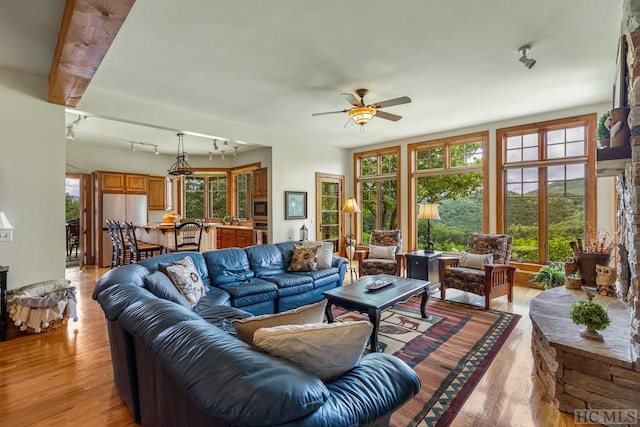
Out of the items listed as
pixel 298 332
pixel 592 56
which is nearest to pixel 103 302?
pixel 298 332

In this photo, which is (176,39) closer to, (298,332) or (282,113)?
A: (282,113)

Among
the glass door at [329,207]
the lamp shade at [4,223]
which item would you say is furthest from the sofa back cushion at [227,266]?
the glass door at [329,207]

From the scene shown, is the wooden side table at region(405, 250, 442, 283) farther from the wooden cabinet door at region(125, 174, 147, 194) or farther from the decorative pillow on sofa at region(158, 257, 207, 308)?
the wooden cabinet door at region(125, 174, 147, 194)

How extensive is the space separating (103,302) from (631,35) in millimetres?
3859

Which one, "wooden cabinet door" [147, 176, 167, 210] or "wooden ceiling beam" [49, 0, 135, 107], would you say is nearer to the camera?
"wooden ceiling beam" [49, 0, 135, 107]

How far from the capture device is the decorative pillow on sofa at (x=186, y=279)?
2.94m

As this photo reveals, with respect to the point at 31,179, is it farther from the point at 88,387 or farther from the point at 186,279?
the point at 88,387

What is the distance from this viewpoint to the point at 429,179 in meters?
6.78

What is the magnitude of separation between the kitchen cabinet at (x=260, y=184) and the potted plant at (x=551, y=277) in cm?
500

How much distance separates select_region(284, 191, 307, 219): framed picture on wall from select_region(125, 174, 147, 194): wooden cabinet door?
3883 millimetres

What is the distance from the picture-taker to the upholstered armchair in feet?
16.8

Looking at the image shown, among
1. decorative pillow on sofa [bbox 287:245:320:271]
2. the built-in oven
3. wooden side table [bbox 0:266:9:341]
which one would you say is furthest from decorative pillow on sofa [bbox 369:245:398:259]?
wooden side table [bbox 0:266:9:341]

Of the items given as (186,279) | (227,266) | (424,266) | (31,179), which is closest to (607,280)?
(424,266)

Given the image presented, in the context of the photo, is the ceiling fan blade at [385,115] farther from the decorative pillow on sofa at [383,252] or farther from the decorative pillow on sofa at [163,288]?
the decorative pillow on sofa at [163,288]
